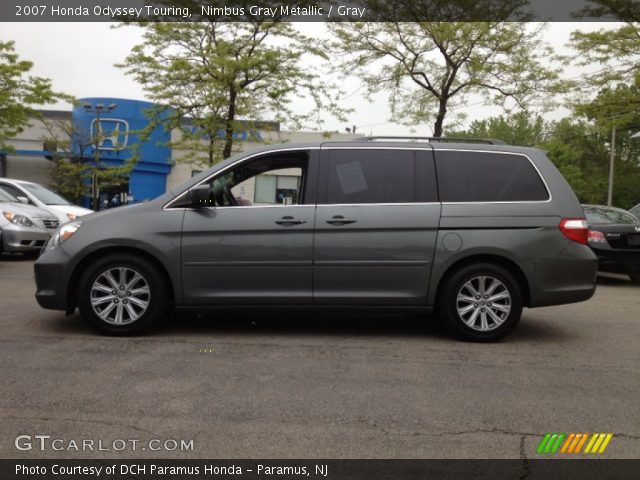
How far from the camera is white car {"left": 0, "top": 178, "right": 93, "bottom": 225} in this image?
12.7m

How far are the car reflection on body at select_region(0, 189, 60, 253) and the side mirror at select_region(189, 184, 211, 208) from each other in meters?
7.38

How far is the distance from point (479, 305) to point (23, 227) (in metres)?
9.27

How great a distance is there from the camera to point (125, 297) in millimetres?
5477

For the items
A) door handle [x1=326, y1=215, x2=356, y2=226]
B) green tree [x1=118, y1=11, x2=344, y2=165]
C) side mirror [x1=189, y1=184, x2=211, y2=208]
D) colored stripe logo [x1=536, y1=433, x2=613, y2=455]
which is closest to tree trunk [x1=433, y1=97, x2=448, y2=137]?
green tree [x1=118, y1=11, x2=344, y2=165]

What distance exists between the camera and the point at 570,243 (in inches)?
219

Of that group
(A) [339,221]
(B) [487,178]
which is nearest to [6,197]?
(A) [339,221]

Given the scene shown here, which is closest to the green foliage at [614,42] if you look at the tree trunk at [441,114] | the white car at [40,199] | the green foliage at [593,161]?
the tree trunk at [441,114]

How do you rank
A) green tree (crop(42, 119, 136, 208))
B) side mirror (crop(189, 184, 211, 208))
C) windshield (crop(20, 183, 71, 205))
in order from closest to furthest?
side mirror (crop(189, 184, 211, 208)) < windshield (crop(20, 183, 71, 205)) < green tree (crop(42, 119, 136, 208))

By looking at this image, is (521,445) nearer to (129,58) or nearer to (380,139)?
(380,139)

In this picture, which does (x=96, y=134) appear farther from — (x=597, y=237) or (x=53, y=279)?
(x=53, y=279)

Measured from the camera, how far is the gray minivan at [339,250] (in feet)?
17.9

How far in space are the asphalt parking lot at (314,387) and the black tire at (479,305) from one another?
14 centimetres

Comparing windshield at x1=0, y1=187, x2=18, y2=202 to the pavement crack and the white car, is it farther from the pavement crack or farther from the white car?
the pavement crack
